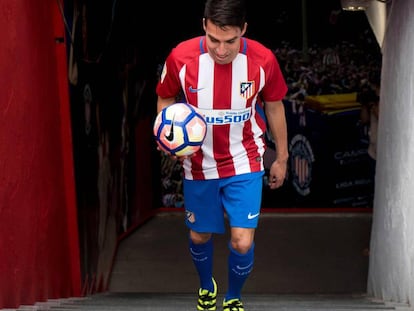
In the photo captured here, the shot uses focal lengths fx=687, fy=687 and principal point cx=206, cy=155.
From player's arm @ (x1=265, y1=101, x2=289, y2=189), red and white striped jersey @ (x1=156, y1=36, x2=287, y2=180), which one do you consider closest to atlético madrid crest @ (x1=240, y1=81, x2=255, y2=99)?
red and white striped jersey @ (x1=156, y1=36, x2=287, y2=180)

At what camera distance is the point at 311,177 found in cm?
866

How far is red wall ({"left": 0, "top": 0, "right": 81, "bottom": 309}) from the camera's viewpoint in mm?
3602

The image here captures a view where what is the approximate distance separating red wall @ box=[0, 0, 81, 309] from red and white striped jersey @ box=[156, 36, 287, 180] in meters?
0.83

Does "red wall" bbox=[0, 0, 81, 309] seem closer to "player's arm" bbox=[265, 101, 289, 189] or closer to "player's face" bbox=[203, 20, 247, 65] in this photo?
"player's face" bbox=[203, 20, 247, 65]

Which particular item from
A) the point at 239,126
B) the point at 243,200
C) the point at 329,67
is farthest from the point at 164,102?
the point at 329,67

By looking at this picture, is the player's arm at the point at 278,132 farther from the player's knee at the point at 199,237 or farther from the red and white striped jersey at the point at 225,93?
the player's knee at the point at 199,237

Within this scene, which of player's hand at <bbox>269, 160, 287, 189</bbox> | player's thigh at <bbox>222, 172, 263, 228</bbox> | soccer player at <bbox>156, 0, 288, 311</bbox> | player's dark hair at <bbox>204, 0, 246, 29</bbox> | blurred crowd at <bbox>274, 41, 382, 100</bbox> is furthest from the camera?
blurred crowd at <bbox>274, 41, 382, 100</bbox>

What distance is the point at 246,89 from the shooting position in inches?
141

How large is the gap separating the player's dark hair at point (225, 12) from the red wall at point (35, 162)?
3.59 feet

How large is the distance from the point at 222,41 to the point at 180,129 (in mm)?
484

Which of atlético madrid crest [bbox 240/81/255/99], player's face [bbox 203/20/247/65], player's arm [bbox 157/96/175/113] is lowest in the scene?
player's arm [bbox 157/96/175/113]

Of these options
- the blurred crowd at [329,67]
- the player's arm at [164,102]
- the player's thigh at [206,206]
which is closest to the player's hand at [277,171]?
the player's thigh at [206,206]

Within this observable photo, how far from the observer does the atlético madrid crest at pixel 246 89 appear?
11.7 ft

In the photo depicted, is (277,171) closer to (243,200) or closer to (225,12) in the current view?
(243,200)
